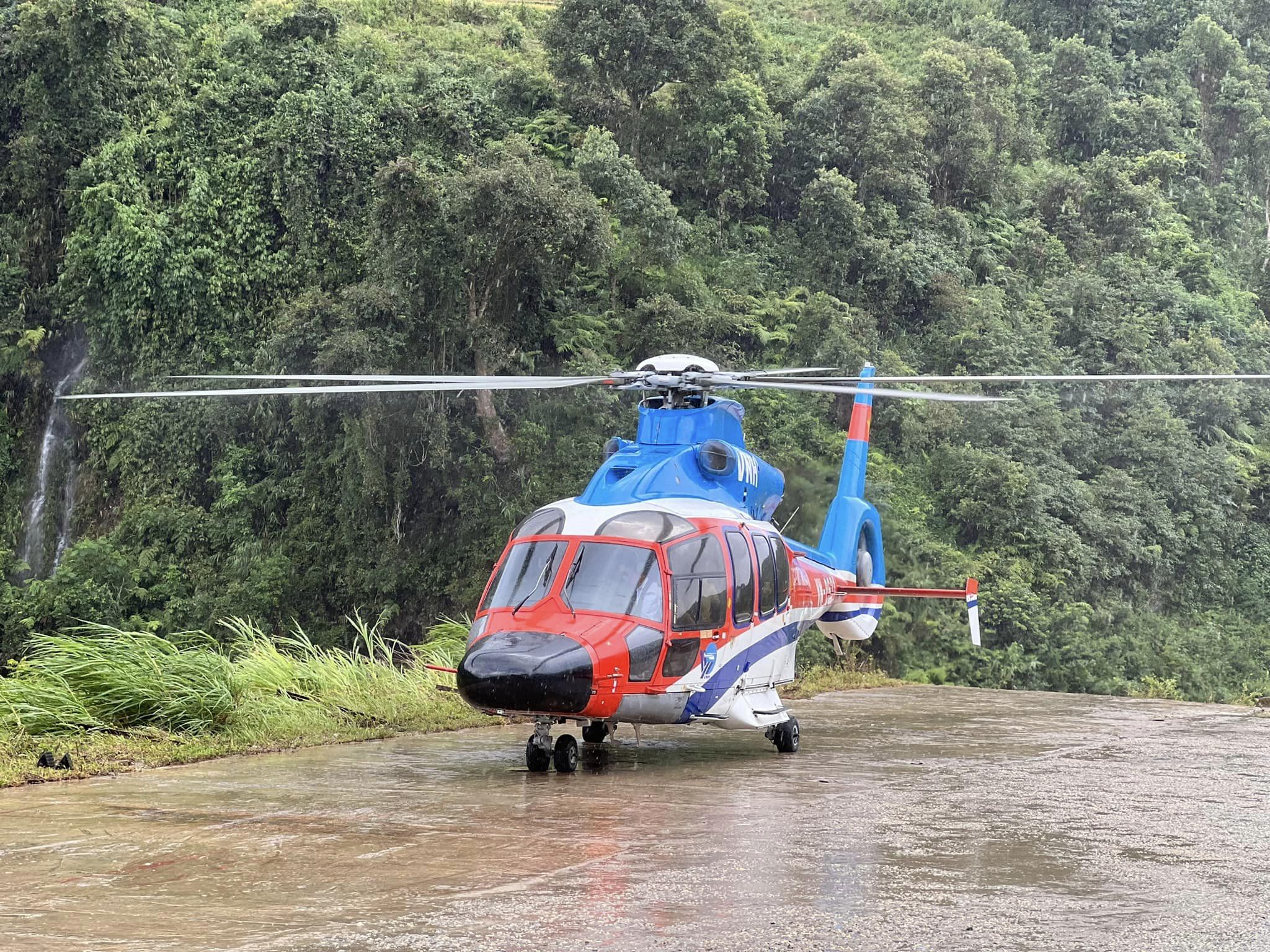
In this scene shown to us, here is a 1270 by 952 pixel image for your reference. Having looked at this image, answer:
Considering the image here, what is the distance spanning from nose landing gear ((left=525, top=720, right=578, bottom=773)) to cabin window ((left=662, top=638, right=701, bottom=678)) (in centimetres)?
73

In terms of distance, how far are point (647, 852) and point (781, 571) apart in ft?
14.5

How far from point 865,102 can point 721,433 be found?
18067 mm

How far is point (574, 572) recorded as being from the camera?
8727 millimetres

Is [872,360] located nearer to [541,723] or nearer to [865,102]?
[865,102]

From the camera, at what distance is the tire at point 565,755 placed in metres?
8.67

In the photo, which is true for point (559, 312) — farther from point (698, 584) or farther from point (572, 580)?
point (572, 580)

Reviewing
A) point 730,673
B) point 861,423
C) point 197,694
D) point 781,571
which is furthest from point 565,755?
point 861,423

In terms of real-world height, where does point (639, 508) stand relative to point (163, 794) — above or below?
above

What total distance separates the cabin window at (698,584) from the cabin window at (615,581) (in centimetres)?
16

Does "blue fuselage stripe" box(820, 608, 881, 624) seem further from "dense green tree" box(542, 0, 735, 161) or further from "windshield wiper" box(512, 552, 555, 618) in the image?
"dense green tree" box(542, 0, 735, 161)

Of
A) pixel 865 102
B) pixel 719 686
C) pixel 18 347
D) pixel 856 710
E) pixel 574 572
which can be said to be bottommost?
pixel 856 710

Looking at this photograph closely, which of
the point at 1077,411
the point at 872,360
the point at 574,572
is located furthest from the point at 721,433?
the point at 1077,411

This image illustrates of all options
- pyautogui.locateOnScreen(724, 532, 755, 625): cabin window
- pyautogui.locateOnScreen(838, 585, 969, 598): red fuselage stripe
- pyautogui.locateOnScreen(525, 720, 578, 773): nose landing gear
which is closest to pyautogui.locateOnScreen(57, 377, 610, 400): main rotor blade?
pyautogui.locateOnScreen(724, 532, 755, 625): cabin window

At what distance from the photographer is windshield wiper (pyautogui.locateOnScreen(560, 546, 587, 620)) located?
8602mm
